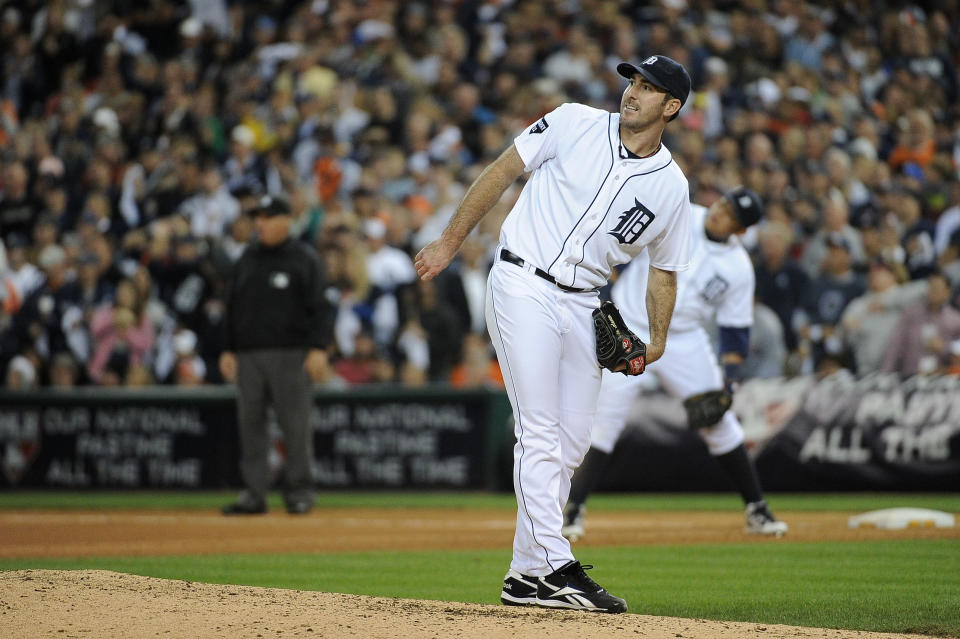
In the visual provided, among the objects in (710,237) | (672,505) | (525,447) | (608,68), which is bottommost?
(672,505)

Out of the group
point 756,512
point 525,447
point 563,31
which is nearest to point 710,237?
point 756,512

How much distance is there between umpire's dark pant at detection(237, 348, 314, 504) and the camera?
38.4 feet

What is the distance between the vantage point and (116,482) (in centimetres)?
1545

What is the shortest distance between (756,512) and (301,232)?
834 centimetres

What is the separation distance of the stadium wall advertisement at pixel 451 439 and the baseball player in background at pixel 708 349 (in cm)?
432

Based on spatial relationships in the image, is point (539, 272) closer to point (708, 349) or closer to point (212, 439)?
point (708, 349)

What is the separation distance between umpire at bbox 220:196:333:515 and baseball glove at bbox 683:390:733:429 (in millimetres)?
3569

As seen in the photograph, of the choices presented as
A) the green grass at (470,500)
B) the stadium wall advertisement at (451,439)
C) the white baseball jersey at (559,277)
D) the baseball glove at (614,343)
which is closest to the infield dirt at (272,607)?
the white baseball jersey at (559,277)

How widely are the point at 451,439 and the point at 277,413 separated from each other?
3267 millimetres

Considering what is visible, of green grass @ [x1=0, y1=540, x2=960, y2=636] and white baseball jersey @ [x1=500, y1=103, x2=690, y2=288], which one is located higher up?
white baseball jersey @ [x1=500, y1=103, x2=690, y2=288]

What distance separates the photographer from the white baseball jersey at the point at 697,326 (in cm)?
948

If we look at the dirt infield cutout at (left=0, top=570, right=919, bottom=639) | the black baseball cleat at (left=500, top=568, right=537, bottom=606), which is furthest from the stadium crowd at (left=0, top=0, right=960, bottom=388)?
the black baseball cleat at (left=500, top=568, right=537, bottom=606)

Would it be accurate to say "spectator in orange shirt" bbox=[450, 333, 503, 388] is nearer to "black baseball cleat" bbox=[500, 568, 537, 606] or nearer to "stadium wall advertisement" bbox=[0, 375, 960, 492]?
"stadium wall advertisement" bbox=[0, 375, 960, 492]

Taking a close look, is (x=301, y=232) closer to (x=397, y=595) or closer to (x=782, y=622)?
(x=397, y=595)
